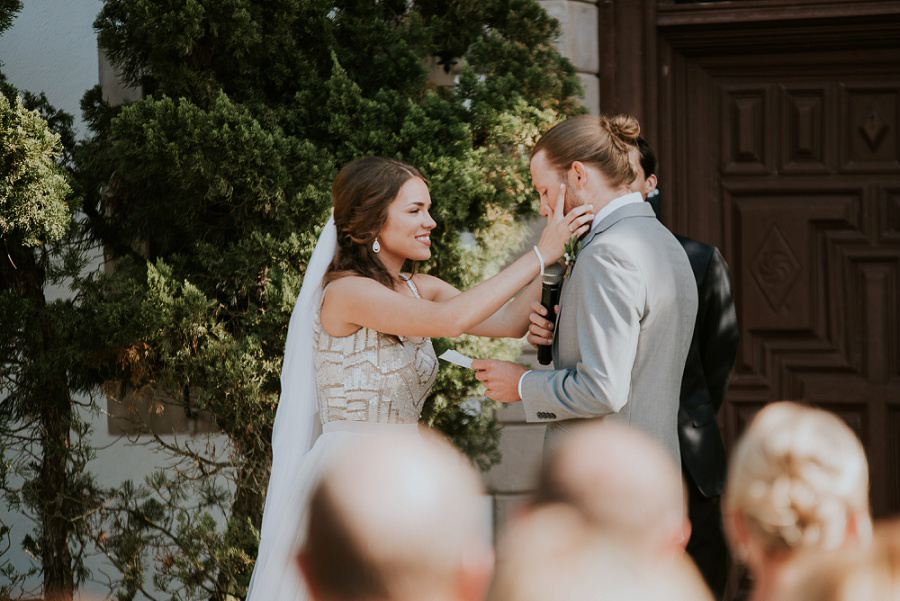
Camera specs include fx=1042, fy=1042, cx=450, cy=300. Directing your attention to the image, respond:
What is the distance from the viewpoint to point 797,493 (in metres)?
1.52

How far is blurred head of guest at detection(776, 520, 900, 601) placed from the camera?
50.0 inches

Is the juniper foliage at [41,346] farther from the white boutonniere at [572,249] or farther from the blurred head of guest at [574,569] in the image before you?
the blurred head of guest at [574,569]

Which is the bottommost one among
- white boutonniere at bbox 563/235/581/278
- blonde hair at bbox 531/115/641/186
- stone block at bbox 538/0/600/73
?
white boutonniere at bbox 563/235/581/278

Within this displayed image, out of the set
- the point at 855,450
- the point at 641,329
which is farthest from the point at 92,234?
the point at 855,450

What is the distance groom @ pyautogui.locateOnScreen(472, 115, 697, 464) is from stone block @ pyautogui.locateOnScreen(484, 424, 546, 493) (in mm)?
1775

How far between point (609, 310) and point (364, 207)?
1.03 meters

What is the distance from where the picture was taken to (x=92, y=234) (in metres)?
4.47

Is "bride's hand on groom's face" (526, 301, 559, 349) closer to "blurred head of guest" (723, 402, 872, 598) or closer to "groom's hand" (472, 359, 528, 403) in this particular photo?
"groom's hand" (472, 359, 528, 403)

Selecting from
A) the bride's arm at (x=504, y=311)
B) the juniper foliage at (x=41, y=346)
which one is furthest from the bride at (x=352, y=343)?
the juniper foliage at (x=41, y=346)

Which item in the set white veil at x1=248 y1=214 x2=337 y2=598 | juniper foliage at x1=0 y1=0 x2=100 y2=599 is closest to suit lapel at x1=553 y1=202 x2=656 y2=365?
white veil at x1=248 y1=214 x2=337 y2=598

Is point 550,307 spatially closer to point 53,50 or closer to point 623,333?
point 623,333

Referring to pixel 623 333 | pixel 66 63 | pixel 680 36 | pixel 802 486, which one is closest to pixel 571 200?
pixel 623 333

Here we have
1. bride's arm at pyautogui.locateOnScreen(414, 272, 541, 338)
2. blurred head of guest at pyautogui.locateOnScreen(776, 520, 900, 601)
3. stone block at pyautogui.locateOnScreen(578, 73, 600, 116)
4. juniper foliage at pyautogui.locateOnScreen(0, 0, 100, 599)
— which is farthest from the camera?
stone block at pyautogui.locateOnScreen(578, 73, 600, 116)

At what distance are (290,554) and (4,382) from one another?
1736 millimetres
